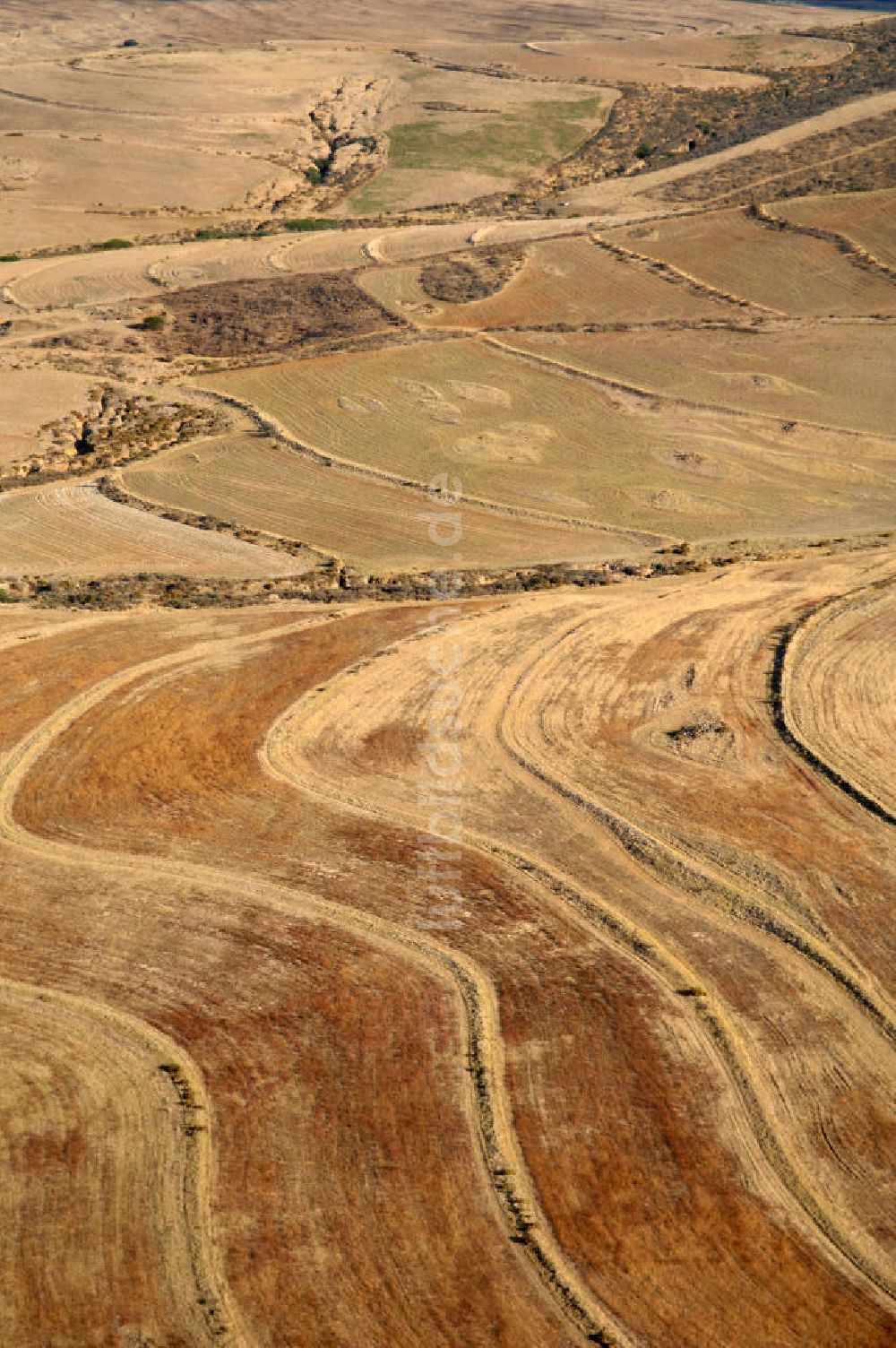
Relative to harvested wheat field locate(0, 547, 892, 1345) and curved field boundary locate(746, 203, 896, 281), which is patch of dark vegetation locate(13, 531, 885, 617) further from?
curved field boundary locate(746, 203, 896, 281)

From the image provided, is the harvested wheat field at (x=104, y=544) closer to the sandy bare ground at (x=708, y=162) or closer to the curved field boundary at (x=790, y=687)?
the curved field boundary at (x=790, y=687)

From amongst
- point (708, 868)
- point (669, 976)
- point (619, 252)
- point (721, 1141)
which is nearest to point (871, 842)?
point (708, 868)

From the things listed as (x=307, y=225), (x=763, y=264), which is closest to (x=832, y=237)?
(x=763, y=264)

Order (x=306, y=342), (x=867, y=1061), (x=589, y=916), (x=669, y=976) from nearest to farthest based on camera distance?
(x=867, y=1061) < (x=669, y=976) < (x=589, y=916) < (x=306, y=342)

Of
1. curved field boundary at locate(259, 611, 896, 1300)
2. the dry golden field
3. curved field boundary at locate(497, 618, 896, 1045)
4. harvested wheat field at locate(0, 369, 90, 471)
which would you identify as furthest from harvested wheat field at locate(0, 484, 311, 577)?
curved field boundary at locate(497, 618, 896, 1045)

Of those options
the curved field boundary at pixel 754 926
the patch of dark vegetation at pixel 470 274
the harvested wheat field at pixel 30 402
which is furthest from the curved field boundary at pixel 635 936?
the patch of dark vegetation at pixel 470 274

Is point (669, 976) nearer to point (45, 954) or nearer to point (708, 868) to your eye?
point (708, 868)
